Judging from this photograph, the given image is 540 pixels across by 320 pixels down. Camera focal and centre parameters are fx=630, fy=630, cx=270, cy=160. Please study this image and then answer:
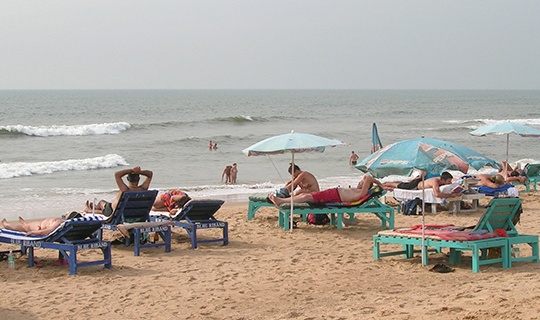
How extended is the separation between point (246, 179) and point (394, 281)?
46.5ft

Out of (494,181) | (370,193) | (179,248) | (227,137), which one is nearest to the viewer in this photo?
(179,248)

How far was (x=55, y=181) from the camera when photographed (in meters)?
19.6

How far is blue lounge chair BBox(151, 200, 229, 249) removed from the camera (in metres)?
8.67

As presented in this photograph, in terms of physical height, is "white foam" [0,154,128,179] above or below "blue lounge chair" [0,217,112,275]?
below

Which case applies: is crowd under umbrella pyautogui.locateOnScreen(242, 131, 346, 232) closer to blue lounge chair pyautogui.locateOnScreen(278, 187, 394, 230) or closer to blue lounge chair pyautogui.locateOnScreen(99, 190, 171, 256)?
blue lounge chair pyautogui.locateOnScreen(278, 187, 394, 230)

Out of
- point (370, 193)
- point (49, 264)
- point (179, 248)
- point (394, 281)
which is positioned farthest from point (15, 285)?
point (370, 193)

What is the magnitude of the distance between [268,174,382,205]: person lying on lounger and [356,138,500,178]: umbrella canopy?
54.3 inches

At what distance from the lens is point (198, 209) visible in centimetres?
880

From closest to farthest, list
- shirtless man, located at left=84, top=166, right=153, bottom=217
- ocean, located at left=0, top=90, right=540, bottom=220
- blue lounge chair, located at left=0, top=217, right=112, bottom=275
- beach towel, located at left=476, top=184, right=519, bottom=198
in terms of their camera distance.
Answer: blue lounge chair, located at left=0, top=217, right=112, bottom=275 → shirtless man, located at left=84, top=166, right=153, bottom=217 → beach towel, located at left=476, top=184, right=519, bottom=198 → ocean, located at left=0, top=90, right=540, bottom=220

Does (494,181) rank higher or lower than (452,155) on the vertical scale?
lower

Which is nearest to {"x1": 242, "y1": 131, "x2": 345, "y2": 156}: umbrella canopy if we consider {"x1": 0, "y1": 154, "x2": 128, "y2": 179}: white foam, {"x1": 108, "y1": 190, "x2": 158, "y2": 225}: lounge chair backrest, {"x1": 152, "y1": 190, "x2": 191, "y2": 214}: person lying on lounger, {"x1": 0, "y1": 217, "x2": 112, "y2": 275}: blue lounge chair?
{"x1": 152, "y1": 190, "x2": 191, "y2": 214}: person lying on lounger

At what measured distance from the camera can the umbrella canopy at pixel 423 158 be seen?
714 cm

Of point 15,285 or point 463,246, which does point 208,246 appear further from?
point 463,246

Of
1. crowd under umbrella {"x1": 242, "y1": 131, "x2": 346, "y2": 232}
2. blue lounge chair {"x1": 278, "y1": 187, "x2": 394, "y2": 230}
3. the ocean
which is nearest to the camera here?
crowd under umbrella {"x1": 242, "y1": 131, "x2": 346, "y2": 232}
